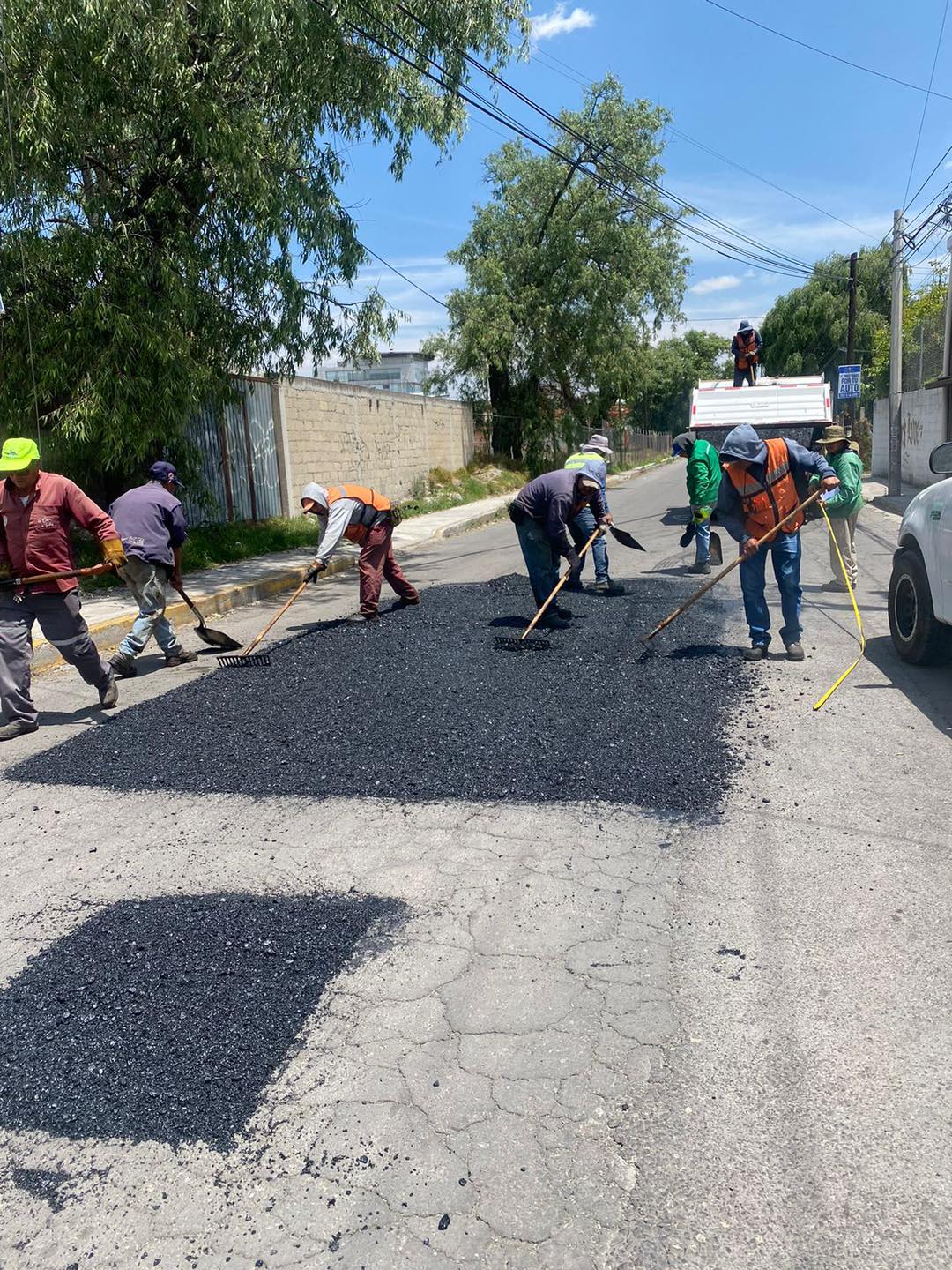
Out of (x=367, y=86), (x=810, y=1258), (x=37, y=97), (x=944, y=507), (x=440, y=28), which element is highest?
(x=440, y=28)

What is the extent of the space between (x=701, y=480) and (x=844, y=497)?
2.11 m

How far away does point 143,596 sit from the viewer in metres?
7.67

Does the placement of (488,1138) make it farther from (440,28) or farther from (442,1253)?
(440,28)

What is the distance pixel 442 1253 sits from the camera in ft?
7.12

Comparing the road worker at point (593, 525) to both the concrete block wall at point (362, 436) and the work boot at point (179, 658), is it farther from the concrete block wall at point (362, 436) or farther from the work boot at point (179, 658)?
the concrete block wall at point (362, 436)

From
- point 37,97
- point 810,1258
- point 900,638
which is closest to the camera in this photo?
point 810,1258

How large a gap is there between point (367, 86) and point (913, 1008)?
40.5 feet

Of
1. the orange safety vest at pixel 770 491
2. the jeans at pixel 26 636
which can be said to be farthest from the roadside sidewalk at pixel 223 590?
the orange safety vest at pixel 770 491

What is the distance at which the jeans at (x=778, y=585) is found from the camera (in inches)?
280

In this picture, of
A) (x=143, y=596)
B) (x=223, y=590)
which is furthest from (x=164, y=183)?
(x=143, y=596)

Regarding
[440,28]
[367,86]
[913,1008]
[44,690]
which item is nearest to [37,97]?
[367,86]

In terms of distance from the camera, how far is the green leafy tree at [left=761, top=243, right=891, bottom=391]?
51375 millimetres

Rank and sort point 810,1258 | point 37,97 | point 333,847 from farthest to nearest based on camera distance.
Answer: point 37,97
point 333,847
point 810,1258

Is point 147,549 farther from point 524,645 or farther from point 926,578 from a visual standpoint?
point 926,578
